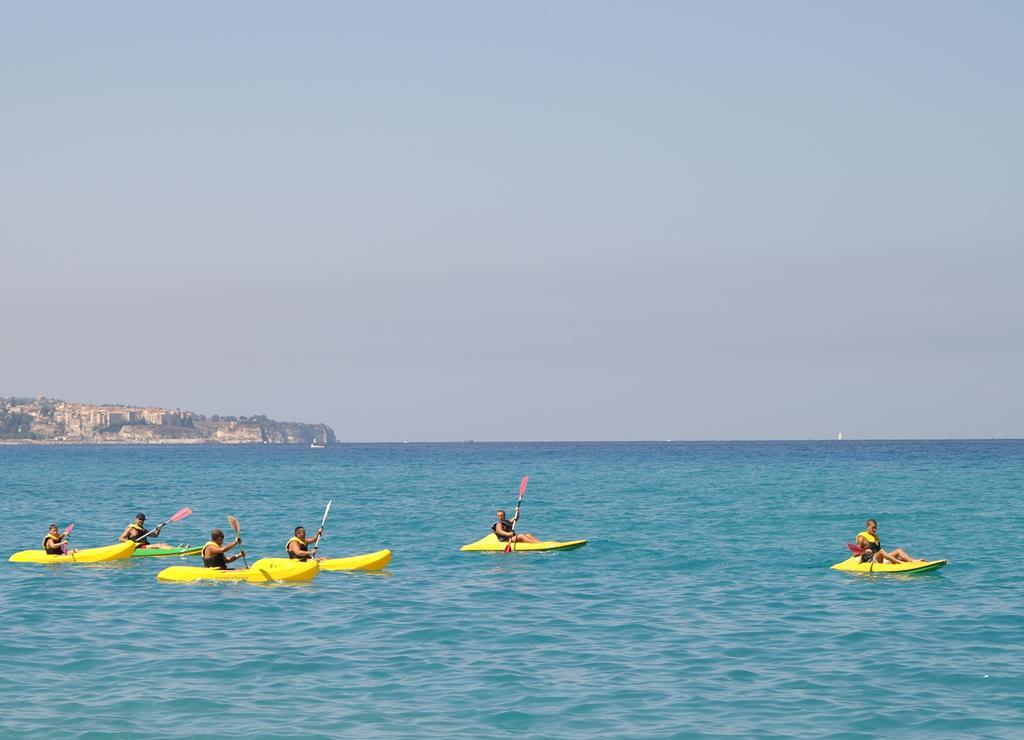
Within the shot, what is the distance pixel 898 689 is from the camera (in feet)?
58.6

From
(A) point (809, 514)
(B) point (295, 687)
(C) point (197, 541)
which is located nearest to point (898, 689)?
(B) point (295, 687)

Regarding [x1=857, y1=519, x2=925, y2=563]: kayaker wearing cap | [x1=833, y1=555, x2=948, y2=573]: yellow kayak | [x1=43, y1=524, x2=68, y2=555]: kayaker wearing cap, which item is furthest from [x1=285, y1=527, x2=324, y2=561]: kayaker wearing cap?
[x1=857, y1=519, x2=925, y2=563]: kayaker wearing cap

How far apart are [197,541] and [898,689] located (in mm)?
31927

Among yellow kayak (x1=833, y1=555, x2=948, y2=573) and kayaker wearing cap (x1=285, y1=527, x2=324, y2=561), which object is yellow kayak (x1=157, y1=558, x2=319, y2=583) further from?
yellow kayak (x1=833, y1=555, x2=948, y2=573)

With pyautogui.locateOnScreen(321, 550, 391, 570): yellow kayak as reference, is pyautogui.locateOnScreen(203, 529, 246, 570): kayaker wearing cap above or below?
above

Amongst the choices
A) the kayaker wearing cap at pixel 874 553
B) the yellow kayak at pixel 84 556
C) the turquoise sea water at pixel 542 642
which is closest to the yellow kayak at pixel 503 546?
the turquoise sea water at pixel 542 642

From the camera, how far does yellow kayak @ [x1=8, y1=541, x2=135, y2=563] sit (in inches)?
1387

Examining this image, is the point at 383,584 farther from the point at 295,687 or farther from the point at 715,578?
the point at 295,687

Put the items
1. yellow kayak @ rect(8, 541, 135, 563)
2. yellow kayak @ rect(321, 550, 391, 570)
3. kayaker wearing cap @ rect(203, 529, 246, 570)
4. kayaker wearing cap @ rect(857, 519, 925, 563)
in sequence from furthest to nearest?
yellow kayak @ rect(8, 541, 135, 563), yellow kayak @ rect(321, 550, 391, 570), kayaker wearing cap @ rect(857, 519, 925, 563), kayaker wearing cap @ rect(203, 529, 246, 570)

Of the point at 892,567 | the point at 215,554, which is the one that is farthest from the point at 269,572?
the point at 892,567

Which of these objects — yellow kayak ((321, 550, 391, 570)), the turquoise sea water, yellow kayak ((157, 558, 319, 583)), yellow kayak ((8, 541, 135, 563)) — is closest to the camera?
the turquoise sea water

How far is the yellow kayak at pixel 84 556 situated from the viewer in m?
35.2

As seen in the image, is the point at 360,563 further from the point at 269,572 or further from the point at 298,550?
the point at 269,572

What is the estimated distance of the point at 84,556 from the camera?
35.8m
